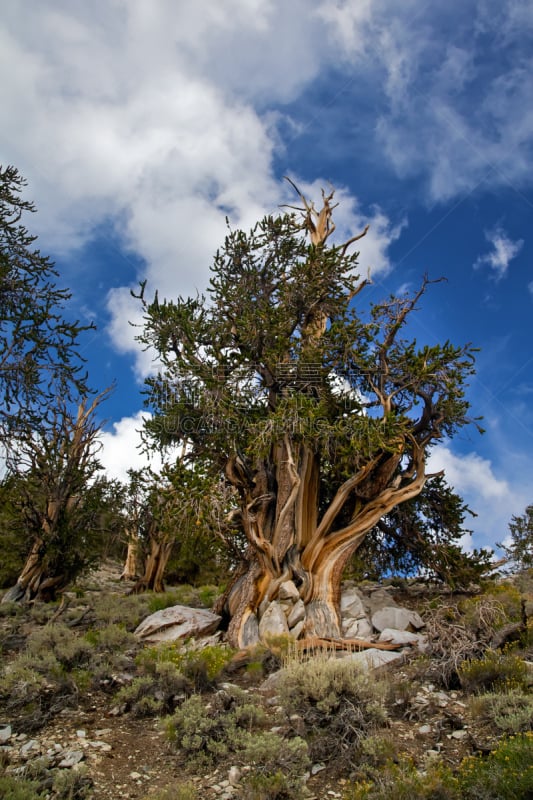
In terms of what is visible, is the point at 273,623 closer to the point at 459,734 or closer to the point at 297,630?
the point at 297,630

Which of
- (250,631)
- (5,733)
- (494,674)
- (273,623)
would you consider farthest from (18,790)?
(250,631)

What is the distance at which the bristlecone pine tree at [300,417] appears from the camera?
405 inches

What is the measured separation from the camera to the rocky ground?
4.40 metres

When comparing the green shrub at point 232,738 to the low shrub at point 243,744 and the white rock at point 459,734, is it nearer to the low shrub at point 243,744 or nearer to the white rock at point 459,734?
the low shrub at point 243,744

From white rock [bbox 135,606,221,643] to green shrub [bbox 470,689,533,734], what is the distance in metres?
5.86

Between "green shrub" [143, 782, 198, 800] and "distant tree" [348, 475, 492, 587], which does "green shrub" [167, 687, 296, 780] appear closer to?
"green shrub" [143, 782, 198, 800]

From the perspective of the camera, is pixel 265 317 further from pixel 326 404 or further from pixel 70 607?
pixel 70 607

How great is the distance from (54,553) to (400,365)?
944 centimetres

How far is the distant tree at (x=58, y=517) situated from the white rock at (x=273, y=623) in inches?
241

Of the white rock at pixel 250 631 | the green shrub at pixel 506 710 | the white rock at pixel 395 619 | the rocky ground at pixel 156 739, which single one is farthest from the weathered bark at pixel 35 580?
the green shrub at pixel 506 710

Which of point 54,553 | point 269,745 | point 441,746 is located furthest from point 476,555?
point 54,553

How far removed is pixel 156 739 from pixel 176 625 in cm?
490

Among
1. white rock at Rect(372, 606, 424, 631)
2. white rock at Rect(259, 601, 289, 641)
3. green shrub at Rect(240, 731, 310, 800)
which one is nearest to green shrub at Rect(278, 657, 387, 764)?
green shrub at Rect(240, 731, 310, 800)

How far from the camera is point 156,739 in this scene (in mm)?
5355
